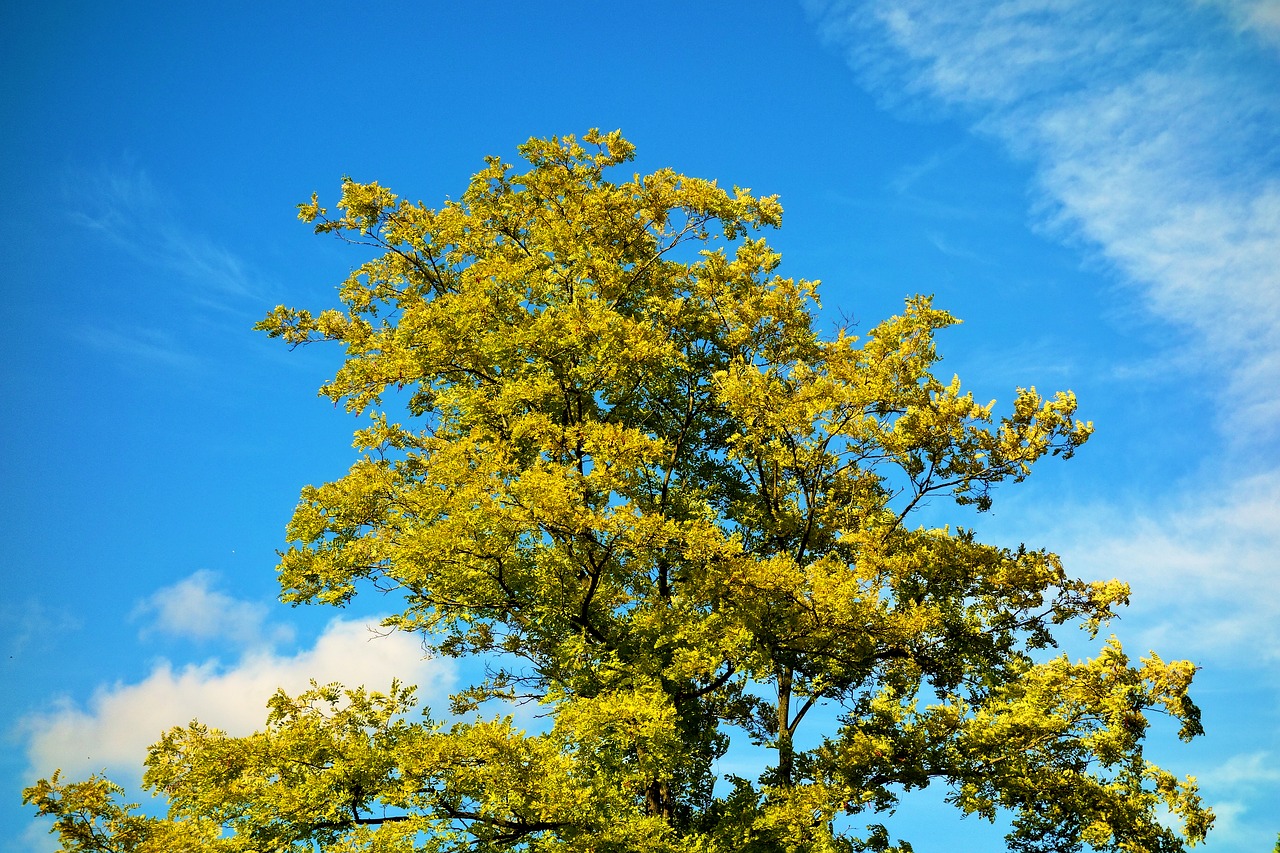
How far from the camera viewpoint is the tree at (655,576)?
12695 millimetres

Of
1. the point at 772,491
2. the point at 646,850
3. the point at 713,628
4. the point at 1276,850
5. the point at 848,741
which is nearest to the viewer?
the point at 646,850

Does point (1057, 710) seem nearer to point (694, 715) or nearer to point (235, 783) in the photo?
point (694, 715)

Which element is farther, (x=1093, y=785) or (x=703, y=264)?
(x=703, y=264)

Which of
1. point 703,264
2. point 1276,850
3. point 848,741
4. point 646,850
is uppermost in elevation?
point 703,264

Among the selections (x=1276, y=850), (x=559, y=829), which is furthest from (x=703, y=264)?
(x=1276, y=850)

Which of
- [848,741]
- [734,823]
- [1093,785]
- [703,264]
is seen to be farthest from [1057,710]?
[703,264]

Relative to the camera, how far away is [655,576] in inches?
640

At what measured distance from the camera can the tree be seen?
12695 mm

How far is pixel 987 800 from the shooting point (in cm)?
1430

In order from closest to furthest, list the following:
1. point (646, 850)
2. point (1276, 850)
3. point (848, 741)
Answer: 1. point (646, 850)
2. point (848, 741)
3. point (1276, 850)

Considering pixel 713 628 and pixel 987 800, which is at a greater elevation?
pixel 713 628

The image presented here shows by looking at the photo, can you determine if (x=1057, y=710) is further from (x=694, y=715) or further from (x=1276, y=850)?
(x=1276, y=850)

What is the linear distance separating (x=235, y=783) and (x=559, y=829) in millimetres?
4038

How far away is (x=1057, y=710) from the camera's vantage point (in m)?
13.8
